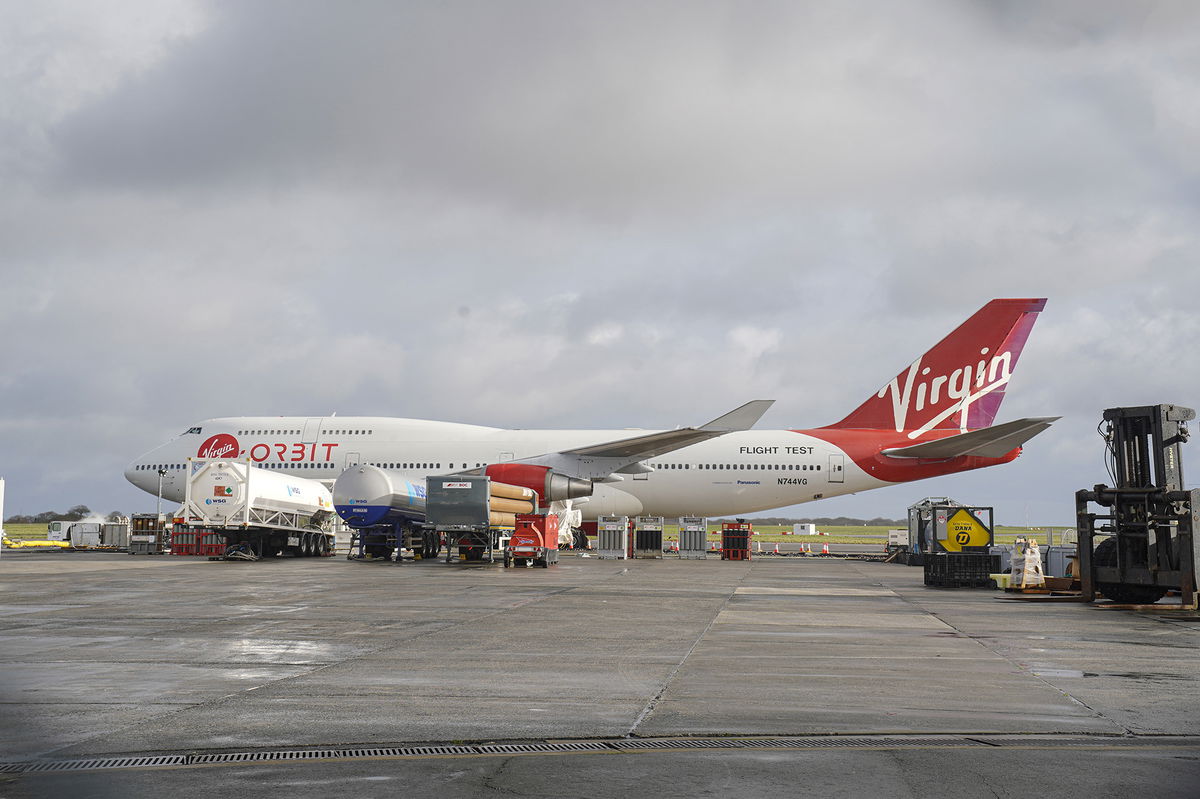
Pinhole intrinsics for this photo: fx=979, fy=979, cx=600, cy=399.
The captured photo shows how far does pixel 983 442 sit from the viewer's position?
34906 millimetres

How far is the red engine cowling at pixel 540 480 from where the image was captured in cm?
3459

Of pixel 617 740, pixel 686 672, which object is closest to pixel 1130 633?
pixel 686 672

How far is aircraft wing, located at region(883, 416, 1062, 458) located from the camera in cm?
3266

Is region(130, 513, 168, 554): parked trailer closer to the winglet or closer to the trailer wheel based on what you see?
the winglet

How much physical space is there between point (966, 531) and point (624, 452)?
14417 millimetres

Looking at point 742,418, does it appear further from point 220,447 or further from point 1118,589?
point 220,447

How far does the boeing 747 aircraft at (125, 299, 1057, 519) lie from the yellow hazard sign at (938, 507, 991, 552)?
10.4 metres

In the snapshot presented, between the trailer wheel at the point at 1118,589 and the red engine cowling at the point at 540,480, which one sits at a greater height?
the red engine cowling at the point at 540,480

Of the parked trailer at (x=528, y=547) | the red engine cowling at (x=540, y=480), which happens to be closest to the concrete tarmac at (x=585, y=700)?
the parked trailer at (x=528, y=547)

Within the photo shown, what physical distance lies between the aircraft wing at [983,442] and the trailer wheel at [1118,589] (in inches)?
537

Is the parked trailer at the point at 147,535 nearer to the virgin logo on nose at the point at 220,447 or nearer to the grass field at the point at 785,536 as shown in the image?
the virgin logo on nose at the point at 220,447

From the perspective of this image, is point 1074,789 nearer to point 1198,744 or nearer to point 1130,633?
point 1198,744

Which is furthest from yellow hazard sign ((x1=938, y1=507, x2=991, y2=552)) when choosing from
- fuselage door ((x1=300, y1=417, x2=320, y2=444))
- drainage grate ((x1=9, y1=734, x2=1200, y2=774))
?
fuselage door ((x1=300, y1=417, x2=320, y2=444))

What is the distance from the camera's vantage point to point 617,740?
6.09 metres
